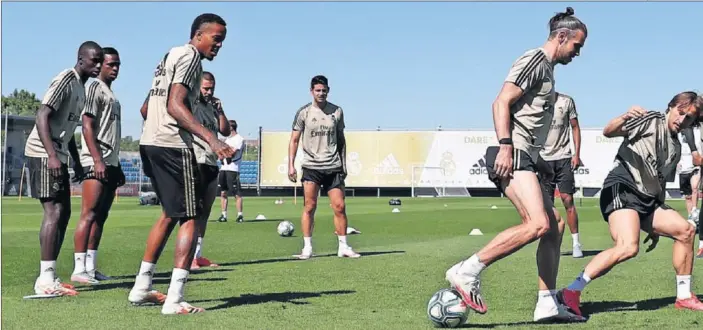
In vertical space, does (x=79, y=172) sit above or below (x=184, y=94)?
below

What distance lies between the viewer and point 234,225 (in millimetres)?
19875

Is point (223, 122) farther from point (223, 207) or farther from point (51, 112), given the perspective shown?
point (223, 207)

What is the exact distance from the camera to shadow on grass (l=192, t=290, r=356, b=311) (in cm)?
737

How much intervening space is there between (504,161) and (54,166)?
12.6ft

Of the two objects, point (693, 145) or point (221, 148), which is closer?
point (221, 148)

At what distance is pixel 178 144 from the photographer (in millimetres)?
7047

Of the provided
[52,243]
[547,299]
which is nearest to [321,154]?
[52,243]

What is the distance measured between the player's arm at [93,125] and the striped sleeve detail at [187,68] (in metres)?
2.00

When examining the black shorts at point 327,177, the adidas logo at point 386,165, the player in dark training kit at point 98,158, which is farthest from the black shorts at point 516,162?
the adidas logo at point 386,165

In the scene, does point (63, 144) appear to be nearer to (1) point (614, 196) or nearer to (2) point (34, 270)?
(2) point (34, 270)

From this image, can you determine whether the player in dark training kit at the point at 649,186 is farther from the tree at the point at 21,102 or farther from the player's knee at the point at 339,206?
the tree at the point at 21,102

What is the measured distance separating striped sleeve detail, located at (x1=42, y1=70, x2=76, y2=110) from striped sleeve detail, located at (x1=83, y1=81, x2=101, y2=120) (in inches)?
23.4

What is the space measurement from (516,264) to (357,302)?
3.76 metres

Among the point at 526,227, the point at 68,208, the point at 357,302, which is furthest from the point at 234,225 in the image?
the point at 526,227
